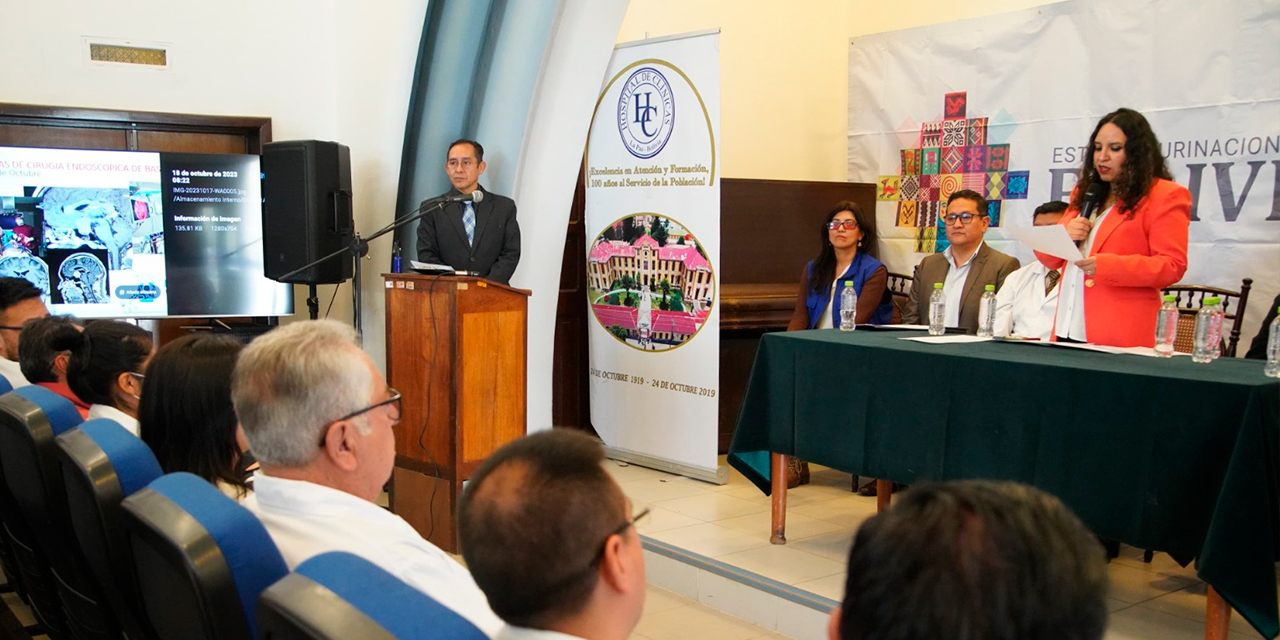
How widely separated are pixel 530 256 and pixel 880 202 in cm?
278

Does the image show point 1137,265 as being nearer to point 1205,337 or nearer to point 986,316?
point 1205,337

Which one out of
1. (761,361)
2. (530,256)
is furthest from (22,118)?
(761,361)

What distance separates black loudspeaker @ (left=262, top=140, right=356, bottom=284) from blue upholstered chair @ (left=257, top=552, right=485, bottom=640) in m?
4.44

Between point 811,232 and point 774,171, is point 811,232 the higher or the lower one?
the lower one

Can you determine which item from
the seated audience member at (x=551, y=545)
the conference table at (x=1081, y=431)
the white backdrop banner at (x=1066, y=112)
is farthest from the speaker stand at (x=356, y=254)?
the seated audience member at (x=551, y=545)

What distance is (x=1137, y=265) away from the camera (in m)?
3.25

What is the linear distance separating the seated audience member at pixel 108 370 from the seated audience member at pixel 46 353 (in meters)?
0.33

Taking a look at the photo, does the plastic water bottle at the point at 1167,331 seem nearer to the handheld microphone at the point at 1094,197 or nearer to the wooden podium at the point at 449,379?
the handheld microphone at the point at 1094,197

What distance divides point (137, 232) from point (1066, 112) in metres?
5.12

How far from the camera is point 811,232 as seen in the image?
21.5ft

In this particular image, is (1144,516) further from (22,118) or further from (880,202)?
(22,118)

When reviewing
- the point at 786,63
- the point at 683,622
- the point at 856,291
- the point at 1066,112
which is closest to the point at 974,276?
the point at 856,291

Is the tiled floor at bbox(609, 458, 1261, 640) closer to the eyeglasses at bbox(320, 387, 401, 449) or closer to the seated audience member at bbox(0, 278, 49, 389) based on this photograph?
the eyeglasses at bbox(320, 387, 401, 449)

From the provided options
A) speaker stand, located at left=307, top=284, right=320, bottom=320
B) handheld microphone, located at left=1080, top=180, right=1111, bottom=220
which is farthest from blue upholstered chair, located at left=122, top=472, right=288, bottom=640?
speaker stand, located at left=307, top=284, right=320, bottom=320
